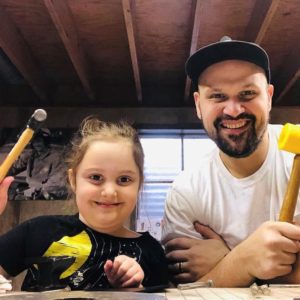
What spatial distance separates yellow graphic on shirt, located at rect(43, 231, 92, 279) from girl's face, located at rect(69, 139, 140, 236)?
61mm

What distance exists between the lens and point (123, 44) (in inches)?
130

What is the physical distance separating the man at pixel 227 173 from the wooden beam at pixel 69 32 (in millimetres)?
1361

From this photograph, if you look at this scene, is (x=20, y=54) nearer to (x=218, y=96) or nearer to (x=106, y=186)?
(x=218, y=96)

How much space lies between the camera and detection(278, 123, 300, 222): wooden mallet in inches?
40.2

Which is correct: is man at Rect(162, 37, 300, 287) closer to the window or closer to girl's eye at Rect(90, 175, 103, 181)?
girl's eye at Rect(90, 175, 103, 181)

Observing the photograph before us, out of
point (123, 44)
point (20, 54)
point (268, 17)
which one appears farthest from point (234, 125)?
point (20, 54)

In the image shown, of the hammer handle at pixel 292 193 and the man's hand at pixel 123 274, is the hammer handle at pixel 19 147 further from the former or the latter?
the hammer handle at pixel 292 193

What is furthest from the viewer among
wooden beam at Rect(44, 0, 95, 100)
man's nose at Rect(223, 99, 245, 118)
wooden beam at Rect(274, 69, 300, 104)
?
wooden beam at Rect(274, 69, 300, 104)

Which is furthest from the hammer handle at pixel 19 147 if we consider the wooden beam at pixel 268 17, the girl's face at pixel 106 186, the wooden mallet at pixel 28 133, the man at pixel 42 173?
the man at pixel 42 173

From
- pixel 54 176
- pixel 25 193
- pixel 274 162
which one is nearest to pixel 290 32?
pixel 274 162

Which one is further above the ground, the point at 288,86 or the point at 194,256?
the point at 288,86

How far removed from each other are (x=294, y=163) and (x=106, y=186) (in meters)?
0.51

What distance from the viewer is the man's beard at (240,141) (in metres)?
1.46

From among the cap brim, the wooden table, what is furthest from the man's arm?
the cap brim
